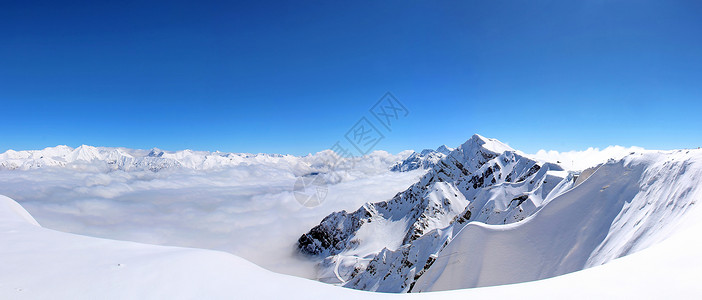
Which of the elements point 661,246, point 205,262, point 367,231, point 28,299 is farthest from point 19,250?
point 367,231

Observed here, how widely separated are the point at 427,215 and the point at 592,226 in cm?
10024

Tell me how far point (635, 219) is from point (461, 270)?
1240 centimetres

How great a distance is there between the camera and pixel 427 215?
11100 centimetres

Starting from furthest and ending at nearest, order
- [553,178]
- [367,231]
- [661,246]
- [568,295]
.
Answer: [367,231] < [553,178] < [661,246] < [568,295]

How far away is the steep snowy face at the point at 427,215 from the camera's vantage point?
48.8m

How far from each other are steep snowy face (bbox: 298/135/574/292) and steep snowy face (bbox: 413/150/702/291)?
13.4 m

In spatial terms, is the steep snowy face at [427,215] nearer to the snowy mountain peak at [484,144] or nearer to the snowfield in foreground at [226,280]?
the snowy mountain peak at [484,144]

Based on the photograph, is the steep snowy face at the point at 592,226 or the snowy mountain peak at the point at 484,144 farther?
the snowy mountain peak at the point at 484,144

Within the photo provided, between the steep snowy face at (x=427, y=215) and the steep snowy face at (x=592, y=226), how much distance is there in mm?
13449

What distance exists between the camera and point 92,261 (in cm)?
631

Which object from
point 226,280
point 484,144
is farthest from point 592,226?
point 484,144

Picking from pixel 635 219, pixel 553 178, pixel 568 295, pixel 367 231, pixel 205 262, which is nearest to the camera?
pixel 568 295

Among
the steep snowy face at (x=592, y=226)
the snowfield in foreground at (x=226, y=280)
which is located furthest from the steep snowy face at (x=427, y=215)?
the snowfield in foreground at (x=226, y=280)

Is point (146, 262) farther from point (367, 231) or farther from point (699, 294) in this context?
point (367, 231)
